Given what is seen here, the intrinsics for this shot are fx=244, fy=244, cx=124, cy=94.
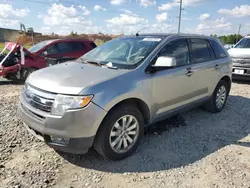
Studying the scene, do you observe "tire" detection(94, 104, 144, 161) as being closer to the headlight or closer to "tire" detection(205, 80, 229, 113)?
the headlight

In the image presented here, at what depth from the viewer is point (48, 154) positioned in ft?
11.6

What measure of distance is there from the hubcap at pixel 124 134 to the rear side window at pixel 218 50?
2.87 meters

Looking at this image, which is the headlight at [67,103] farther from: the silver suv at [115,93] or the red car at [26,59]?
the red car at [26,59]

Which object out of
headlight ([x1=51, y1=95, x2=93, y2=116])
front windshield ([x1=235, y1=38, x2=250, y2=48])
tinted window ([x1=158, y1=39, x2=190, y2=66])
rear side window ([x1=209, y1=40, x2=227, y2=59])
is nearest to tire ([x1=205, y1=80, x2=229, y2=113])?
rear side window ([x1=209, y1=40, x2=227, y2=59])

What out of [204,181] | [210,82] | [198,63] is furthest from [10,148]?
[210,82]

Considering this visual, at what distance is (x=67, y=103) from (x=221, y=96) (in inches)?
158

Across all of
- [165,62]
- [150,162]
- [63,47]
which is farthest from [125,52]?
[63,47]

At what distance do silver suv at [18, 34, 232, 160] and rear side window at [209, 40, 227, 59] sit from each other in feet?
1.93

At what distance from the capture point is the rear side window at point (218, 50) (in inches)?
209

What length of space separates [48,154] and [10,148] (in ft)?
2.12

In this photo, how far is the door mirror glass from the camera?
356 centimetres

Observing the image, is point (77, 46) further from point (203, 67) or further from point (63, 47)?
point (203, 67)

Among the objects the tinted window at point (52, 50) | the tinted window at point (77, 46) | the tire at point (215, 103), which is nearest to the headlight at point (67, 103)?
the tire at point (215, 103)

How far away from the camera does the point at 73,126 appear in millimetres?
2904
